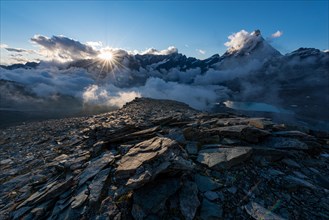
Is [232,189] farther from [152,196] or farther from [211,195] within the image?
[152,196]

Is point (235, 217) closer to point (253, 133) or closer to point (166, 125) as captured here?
point (253, 133)

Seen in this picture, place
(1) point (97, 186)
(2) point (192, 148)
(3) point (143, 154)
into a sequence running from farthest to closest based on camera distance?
1. (2) point (192, 148)
2. (3) point (143, 154)
3. (1) point (97, 186)

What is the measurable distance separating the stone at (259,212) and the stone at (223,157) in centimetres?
190

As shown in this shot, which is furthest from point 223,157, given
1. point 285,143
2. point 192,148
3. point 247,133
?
point 285,143

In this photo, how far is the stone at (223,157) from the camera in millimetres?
7867

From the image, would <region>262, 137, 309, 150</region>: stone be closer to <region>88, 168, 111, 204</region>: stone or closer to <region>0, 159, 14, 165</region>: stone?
<region>88, 168, 111, 204</region>: stone

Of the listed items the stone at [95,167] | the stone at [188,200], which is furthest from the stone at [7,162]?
the stone at [188,200]

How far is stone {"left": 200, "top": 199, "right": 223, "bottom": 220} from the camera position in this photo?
567 centimetres

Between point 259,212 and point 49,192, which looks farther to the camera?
point 49,192

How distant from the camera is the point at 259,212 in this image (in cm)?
579

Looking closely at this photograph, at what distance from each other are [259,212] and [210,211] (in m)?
1.44

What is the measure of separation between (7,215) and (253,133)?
11331 mm

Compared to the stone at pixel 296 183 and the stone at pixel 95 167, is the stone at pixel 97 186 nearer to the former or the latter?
the stone at pixel 95 167

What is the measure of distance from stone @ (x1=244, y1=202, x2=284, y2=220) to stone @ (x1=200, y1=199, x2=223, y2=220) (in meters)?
0.86
